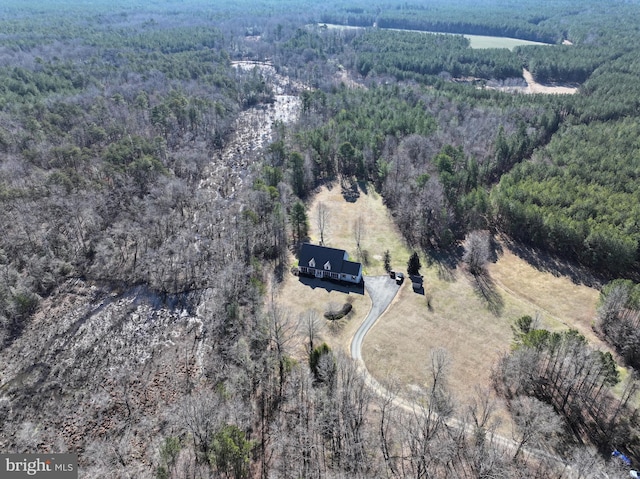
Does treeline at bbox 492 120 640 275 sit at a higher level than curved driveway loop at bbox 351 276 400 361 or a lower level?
higher

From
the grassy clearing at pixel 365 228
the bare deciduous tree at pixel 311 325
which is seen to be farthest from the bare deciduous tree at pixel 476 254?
the bare deciduous tree at pixel 311 325

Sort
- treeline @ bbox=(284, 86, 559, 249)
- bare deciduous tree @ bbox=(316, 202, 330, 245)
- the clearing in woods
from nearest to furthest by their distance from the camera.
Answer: the clearing in woods → bare deciduous tree @ bbox=(316, 202, 330, 245) → treeline @ bbox=(284, 86, 559, 249)

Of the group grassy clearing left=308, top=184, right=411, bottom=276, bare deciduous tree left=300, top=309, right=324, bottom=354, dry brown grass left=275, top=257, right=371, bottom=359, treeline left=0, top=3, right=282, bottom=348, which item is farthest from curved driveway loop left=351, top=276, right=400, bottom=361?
treeline left=0, top=3, right=282, bottom=348

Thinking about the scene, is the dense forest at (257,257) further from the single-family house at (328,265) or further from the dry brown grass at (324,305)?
the single-family house at (328,265)

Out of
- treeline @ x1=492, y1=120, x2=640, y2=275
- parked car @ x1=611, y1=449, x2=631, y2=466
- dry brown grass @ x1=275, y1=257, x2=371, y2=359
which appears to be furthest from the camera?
treeline @ x1=492, y1=120, x2=640, y2=275

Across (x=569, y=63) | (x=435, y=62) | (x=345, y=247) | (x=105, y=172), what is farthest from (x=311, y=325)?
(x=569, y=63)

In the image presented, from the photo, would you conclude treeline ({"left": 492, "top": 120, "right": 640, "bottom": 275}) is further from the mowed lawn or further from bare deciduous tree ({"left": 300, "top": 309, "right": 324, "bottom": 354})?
bare deciduous tree ({"left": 300, "top": 309, "right": 324, "bottom": 354})

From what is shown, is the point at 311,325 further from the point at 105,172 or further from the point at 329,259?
the point at 105,172
